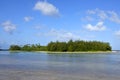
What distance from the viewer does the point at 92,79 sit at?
19219 millimetres

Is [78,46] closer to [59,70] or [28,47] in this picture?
[28,47]

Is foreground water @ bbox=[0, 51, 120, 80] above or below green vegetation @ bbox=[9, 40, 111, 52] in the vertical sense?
below

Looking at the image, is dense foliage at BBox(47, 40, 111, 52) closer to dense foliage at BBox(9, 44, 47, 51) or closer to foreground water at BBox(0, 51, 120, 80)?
dense foliage at BBox(9, 44, 47, 51)

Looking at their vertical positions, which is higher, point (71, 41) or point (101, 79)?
point (71, 41)

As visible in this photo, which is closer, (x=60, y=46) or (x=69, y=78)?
(x=69, y=78)

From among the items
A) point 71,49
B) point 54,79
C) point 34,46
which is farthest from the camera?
point 34,46

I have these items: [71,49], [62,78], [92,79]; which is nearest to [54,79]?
[62,78]

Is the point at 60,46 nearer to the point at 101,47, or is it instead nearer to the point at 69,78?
the point at 101,47

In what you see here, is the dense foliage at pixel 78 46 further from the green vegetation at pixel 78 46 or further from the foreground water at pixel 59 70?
the foreground water at pixel 59 70

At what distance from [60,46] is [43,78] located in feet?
344

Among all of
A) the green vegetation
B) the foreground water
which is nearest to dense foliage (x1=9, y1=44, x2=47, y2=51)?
the green vegetation

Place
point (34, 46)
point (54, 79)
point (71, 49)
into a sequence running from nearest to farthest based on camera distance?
point (54, 79) → point (71, 49) → point (34, 46)

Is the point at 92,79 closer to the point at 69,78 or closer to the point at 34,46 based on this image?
the point at 69,78

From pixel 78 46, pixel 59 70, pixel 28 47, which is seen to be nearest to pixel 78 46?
pixel 78 46
